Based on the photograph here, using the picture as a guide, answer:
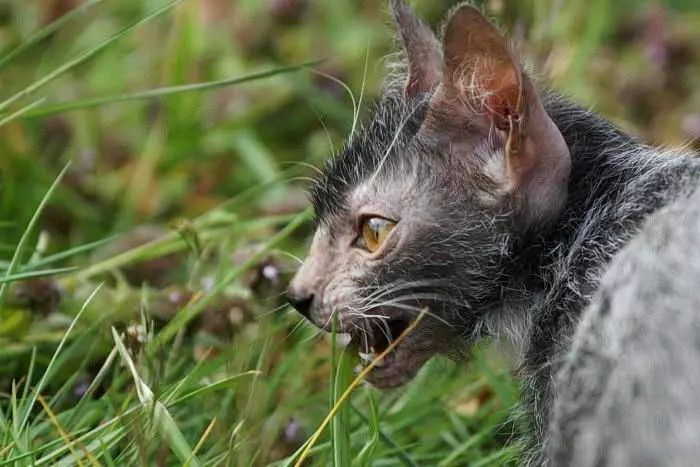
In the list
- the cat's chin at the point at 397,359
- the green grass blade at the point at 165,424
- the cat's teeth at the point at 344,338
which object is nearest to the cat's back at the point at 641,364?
the cat's chin at the point at 397,359

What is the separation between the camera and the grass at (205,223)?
229 centimetres

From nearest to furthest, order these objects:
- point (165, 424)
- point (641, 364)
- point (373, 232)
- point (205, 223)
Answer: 1. point (641, 364)
2. point (165, 424)
3. point (373, 232)
4. point (205, 223)

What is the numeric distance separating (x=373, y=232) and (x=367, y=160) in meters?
0.18

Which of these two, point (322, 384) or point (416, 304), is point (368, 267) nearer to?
point (416, 304)

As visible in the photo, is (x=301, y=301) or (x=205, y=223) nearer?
(x=301, y=301)

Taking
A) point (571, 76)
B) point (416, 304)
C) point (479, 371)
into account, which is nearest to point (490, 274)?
point (416, 304)

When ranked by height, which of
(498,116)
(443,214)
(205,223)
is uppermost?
(498,116)

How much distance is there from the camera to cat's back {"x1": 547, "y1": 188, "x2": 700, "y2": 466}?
173 cm

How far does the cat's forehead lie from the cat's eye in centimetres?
6

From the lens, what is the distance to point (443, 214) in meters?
2.29

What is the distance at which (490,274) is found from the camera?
90.0 inches

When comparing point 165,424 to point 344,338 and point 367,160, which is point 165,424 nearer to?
point 344,338

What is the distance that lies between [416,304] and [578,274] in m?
0.33

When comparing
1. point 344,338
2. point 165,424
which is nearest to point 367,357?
point 344,338
